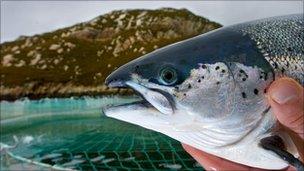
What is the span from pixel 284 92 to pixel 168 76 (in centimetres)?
36

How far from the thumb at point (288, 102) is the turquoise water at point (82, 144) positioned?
7.07 m

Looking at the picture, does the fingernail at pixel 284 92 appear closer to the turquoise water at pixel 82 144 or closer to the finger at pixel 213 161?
the finger at pixel 213 161

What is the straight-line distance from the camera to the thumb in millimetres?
1674

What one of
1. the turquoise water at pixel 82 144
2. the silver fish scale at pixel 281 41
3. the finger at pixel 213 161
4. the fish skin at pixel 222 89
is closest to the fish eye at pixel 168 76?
the fish skin at pixel 222 89

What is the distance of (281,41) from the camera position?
1791 mm

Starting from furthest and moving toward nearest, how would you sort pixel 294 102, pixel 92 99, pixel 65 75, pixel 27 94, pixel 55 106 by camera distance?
pixel 65 75 → pixel 27 94 → pixel 92 99 → pixel 55 106 → pixel 294 102

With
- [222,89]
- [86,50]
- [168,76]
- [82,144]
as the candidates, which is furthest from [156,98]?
[86,50]

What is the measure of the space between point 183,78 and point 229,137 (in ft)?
0.76

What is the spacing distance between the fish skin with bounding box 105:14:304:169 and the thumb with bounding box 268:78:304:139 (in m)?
0.03

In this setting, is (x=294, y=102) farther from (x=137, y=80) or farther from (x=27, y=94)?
(x=27, y=94)

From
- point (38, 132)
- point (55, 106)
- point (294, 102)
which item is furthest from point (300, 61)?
point (55, 106)

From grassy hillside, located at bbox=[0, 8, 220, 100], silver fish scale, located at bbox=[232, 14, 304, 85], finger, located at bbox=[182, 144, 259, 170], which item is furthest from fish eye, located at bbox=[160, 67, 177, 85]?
grassy hillside, located at bbox=[0, 8, 220, 100]

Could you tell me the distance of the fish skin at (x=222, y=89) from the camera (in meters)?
1.73

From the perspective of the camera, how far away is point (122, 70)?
1.82m
